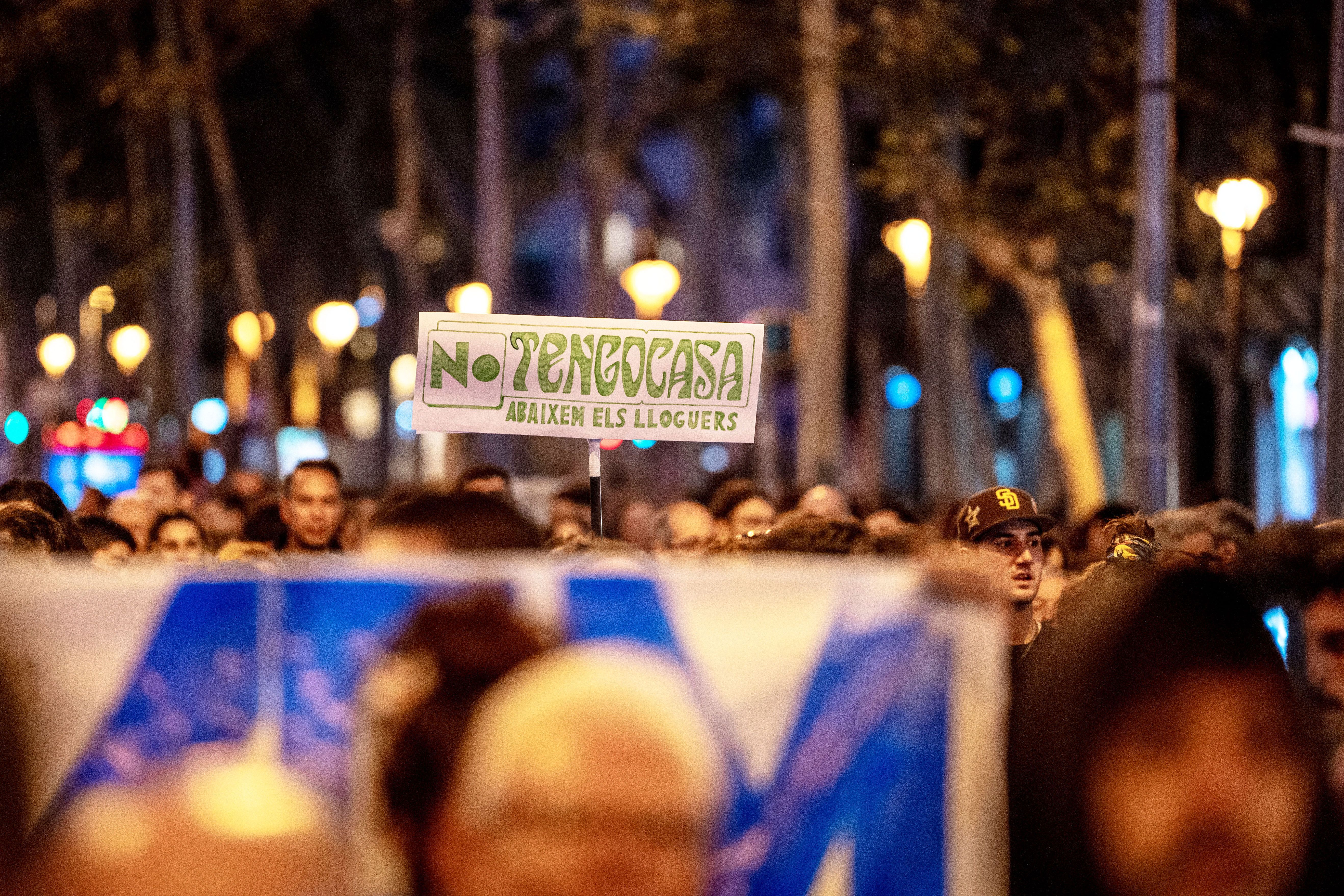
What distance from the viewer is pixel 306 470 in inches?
345

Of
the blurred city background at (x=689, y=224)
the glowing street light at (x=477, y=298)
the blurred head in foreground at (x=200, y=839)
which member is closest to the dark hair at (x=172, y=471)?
the blurred city background at (x=689, y=224)

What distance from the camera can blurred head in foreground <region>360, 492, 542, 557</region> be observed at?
133 inches

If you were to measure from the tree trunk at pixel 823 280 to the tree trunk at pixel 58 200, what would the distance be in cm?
2133

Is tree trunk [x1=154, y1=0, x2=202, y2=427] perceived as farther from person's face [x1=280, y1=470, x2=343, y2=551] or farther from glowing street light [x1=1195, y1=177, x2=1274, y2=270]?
person's face [x1=280, y1=470, x2=343, y2=551]

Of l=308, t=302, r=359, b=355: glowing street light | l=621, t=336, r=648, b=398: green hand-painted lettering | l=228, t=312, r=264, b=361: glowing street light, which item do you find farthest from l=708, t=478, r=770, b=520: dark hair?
l=228, t=312, r=264, b=361: glowing street light

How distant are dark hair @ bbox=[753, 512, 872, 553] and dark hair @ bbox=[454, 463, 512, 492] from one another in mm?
3677

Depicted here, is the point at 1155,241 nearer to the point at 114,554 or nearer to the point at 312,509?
the point at 312,509

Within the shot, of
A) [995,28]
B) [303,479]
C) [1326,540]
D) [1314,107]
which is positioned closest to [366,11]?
[995,28]

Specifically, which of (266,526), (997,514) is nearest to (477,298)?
(266,526)

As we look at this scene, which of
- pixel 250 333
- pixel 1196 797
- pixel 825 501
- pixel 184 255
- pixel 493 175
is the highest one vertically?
pixel 493 175

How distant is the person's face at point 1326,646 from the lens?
3.34 meters

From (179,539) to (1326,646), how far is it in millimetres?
6830

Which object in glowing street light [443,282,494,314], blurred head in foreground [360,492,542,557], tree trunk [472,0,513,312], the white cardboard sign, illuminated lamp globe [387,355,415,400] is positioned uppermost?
tree trunk [472,0,513,312]

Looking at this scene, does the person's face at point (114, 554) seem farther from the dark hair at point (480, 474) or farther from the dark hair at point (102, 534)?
the dark hair at point (480, 474)
